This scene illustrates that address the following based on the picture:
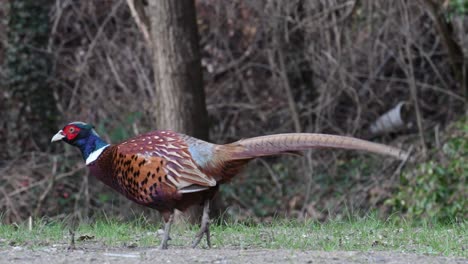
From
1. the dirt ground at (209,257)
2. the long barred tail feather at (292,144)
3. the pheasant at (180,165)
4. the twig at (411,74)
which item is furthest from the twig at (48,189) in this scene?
the long barred tail feather at (292,144)

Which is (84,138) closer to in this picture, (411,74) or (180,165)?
(180,165)

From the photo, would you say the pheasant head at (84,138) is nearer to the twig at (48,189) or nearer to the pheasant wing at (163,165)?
the pheasant wing at (163,165)

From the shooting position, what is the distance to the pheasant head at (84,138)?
6164mm

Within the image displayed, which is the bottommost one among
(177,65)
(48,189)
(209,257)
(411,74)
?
(48,189)

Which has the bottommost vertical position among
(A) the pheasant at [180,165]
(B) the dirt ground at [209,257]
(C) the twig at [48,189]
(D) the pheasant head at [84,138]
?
(C) the twig at [48,189]

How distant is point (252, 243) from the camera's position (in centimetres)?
604

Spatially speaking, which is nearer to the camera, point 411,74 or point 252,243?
point 252,243

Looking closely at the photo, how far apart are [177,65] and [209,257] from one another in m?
4.57

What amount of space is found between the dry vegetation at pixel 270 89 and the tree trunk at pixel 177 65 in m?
2.74

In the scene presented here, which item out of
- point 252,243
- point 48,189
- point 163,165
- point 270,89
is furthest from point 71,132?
point 270,89

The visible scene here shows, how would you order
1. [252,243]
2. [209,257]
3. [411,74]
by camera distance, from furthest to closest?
[411,74] < [252,243] < [209,257]

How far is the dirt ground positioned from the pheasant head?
90 centimetres

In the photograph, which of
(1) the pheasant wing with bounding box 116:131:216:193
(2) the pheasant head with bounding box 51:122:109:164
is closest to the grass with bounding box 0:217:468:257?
(1) the pheasant wing with bounding box 116:131:216:193

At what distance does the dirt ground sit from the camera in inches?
196
